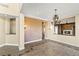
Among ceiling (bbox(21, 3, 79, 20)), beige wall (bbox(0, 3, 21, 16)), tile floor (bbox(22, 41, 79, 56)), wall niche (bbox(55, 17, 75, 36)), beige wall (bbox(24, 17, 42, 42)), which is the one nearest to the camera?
ceiling (bbox(21, 3, 79, 20))

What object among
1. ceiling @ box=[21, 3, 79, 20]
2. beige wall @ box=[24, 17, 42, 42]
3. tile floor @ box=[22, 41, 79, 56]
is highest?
ceiling @ box=[21, 3, 79, 20]

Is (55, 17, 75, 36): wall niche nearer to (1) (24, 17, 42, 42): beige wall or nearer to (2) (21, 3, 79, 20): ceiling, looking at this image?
(2) (21, 3, 79, 20): ceiling

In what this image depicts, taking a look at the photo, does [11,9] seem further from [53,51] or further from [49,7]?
[53,51]

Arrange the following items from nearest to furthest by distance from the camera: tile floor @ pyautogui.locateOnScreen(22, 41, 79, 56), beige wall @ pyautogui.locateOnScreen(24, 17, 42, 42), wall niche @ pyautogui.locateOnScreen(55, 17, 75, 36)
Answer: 1. tile floor @ pyautogui.locateOnScreen(22, 41, 79, 56)
2. wall niche @ pyautogui.locateOnScreen(55, 17, 75, 36)
3. beige wall @ pyautogui.locateOnScreen(24, 17, 42, 42)

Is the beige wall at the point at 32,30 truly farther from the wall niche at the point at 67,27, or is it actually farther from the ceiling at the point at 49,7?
the ceiling at the point at 49,7

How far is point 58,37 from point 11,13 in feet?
13.1

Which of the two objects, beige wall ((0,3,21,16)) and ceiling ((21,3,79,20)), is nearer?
ceiling ((21,3,79,20))

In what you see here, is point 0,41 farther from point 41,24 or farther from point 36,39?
point 41,24

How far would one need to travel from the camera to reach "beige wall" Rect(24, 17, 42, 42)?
764cm

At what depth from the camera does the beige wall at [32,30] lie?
7.64 meters

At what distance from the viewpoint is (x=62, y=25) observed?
23.0 ft

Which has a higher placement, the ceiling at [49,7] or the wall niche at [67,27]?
the ceiling at [49,7]

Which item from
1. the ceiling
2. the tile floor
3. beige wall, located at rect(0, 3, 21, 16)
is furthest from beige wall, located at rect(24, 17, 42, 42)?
the ceiling

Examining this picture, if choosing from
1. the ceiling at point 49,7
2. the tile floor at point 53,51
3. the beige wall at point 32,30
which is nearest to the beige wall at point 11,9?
the ceiling at point 49,7
